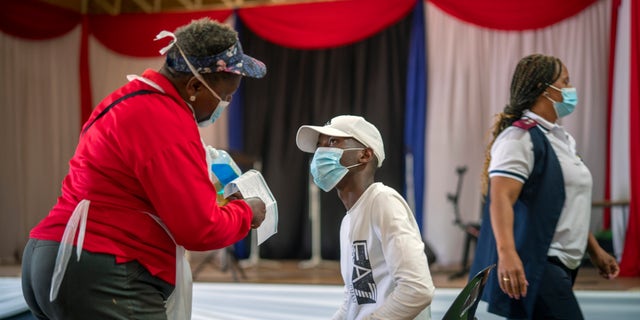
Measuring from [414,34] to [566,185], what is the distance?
472 centimetres

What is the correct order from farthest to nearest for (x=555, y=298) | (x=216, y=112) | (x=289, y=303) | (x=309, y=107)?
(x=309, y=107) < (x=289, y=303) < (x=555, y=298) < (x=216, y=112)

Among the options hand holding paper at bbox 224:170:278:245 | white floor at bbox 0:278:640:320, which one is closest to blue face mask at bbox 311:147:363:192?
hand holding paper at bbox 224:170:278:245

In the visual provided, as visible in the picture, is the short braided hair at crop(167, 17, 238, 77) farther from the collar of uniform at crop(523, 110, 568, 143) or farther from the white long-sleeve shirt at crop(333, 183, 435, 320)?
the collar of uniform at crop(523, 110, 568, 143)

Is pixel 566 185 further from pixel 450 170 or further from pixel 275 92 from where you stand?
pixel 275 92

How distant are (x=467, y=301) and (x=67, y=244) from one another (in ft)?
2.90

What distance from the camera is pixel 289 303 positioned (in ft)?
9.23

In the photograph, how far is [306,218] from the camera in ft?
23.0

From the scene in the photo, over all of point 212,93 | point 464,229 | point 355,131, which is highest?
point 212,93

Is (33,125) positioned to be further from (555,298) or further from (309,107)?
(555,298)

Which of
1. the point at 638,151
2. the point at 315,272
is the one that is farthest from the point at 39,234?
the point at 638,151

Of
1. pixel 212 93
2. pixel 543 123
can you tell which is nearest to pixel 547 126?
pixel 543 123

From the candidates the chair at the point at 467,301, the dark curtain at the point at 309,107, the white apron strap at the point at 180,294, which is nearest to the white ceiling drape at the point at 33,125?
the dark curtain at the point at 309,107

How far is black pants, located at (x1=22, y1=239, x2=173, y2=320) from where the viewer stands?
4.52ft

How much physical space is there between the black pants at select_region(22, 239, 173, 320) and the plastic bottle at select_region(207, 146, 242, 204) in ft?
1.15
